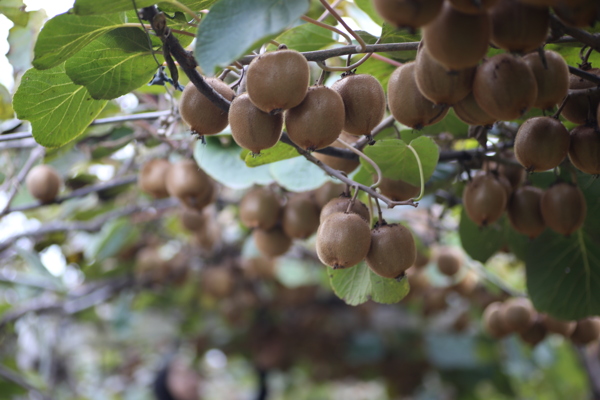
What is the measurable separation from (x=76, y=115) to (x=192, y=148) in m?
0.57

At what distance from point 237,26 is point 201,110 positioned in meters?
0.16

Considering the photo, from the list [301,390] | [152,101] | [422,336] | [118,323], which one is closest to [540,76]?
[152,101]

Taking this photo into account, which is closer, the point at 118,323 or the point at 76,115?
A: the point at 76,115

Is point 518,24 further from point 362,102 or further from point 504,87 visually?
point 362,102

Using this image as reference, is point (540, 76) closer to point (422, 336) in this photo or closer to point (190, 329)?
point (422, 336)

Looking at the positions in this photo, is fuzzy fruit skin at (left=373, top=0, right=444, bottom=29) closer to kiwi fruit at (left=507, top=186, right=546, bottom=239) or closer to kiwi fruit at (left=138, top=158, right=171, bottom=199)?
kiwi fruit at (left=507, top=186, right=546, bottom=239)

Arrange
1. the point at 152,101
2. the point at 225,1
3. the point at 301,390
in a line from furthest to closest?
the point at 301,390 < the point at 152,101 < the point at 225,1

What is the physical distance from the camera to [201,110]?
2.40 feet

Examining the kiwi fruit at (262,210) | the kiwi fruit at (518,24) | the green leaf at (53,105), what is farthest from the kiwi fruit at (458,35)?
the kiwi fruit at (262,210)

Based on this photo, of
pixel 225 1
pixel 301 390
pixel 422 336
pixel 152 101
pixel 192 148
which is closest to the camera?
pixel 225 1

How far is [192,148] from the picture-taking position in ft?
4.81

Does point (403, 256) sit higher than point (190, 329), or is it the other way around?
point (403, 256)

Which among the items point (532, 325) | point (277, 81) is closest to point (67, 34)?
point (277, 81)

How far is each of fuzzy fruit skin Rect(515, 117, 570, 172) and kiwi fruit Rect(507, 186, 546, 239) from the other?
0.23 m
